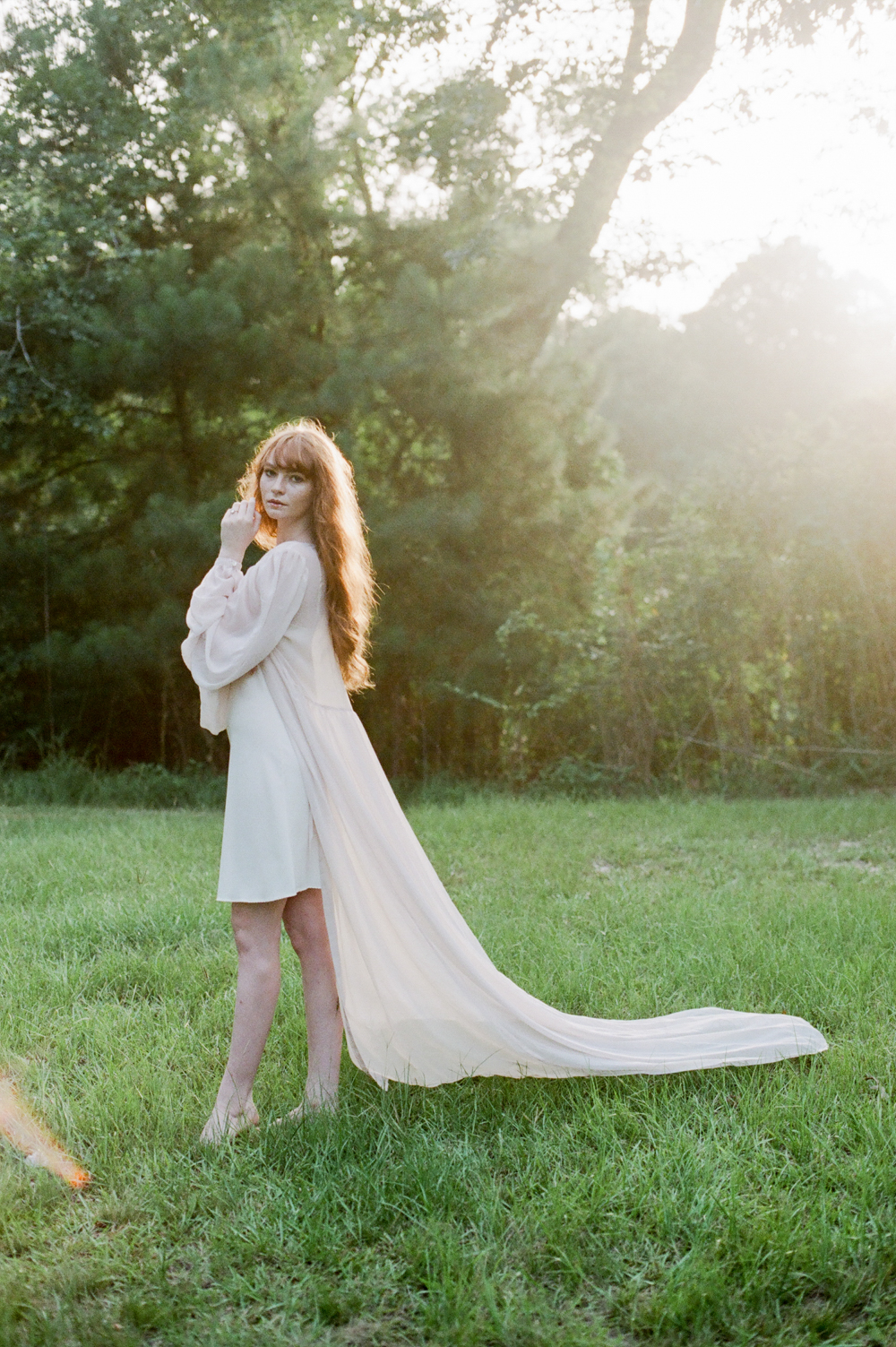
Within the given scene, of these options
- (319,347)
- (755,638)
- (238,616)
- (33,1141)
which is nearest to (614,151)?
(319,347)

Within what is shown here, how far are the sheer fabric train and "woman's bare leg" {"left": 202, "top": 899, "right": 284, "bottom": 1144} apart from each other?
176 mm

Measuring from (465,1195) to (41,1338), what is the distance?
2.85ft

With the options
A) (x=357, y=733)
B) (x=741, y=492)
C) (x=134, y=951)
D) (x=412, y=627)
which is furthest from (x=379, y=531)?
(x=357, y=733)

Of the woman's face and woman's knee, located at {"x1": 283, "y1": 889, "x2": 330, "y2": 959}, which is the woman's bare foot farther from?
the woman's face

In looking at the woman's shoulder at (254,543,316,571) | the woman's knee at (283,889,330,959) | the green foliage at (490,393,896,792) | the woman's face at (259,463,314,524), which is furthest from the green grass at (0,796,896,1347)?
the green foliage at (490,393,896,792)

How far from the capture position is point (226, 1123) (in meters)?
2.72

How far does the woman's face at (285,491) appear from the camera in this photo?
2914 mm

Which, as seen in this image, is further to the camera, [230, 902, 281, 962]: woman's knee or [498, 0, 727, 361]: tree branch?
[498, 0, 727, 361]: tree branch

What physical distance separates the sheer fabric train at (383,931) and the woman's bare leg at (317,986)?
0.06 meters

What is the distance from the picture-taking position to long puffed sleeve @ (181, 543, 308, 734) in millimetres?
2752

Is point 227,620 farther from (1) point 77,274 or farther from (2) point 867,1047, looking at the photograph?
(1) point 77,274

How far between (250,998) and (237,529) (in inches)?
47.0

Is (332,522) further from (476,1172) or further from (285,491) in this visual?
(476,1172)

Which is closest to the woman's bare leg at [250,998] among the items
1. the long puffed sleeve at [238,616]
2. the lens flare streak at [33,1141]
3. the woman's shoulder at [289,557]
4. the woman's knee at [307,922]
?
the woman's knee at [307,922]
